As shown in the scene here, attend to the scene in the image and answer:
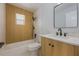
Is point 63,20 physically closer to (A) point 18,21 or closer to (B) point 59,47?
(B) point 59,47

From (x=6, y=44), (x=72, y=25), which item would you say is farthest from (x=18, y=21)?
(x=72, y=25)

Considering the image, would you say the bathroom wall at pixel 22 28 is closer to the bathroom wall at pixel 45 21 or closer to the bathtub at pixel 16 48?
the bathtub at pixel 16 48

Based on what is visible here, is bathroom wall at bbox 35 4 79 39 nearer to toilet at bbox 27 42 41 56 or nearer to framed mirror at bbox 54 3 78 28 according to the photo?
framed mirror at bbox 54 3 78 28

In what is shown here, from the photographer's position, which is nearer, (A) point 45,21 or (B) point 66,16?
(B) point 66,16

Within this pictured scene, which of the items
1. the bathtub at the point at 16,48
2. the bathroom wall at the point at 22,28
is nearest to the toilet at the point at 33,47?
the bathtub at the point at 16,48

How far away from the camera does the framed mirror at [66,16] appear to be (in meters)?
1.44

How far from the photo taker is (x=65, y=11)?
1627mm

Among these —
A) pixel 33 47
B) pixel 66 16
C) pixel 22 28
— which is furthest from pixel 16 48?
pixel 66 16

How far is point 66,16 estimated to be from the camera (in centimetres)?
160

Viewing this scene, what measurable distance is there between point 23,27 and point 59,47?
0.90m

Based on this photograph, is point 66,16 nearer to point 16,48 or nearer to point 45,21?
point 45,21

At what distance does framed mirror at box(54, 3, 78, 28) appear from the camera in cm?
144

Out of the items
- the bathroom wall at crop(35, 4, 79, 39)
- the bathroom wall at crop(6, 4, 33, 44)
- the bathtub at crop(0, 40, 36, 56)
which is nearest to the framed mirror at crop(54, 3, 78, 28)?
the bathroom wall at crop(35, 4, 79, 39)


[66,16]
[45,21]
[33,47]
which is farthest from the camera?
[45,21]
